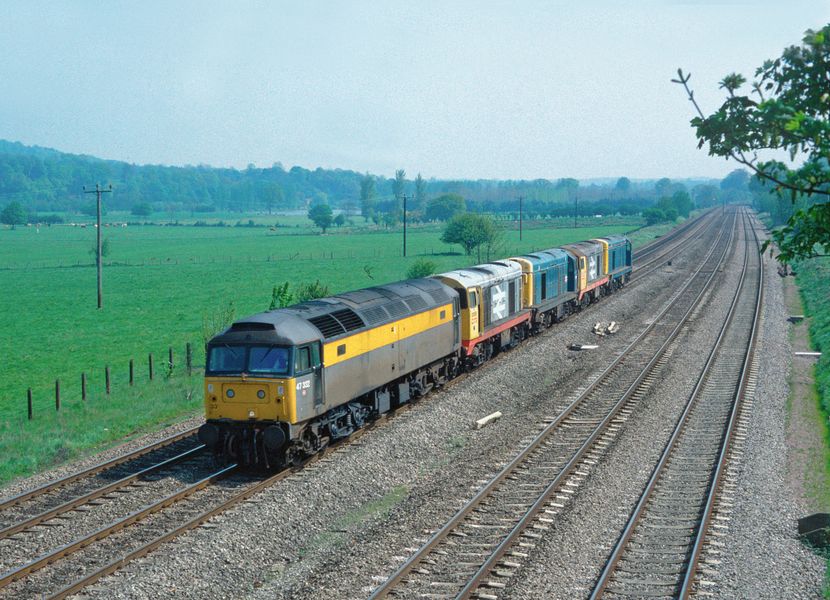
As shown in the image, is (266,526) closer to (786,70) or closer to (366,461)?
(366,461)

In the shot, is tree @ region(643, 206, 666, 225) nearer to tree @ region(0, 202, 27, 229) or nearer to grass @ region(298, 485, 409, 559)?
tree @ region(0, 202, 27, 229)

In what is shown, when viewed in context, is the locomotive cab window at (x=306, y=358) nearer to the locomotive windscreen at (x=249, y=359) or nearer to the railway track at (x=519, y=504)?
the locomotive windscreen at (x=249, y=359)

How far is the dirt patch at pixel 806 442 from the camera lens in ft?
60.9

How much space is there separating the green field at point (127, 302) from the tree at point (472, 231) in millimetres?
2639

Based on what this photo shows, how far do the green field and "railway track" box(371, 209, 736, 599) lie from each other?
38.0 feet

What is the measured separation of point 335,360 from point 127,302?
161 ft

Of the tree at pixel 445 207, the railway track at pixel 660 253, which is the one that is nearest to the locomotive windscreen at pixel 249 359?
the railway track at pixel 660 253

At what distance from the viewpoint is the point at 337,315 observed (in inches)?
856

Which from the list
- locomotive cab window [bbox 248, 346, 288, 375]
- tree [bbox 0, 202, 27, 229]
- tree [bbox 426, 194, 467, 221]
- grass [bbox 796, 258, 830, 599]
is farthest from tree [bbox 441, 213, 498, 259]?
tree [bbox 0, 202, 27, 229]

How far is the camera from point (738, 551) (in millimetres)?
15094

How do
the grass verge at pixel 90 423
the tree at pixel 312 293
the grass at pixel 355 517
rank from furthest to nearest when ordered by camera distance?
the tree at pixel 312 293
the grass verge at pixel 90 423
the grass at pixel 355 517

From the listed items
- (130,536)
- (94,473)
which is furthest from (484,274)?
(130,536)

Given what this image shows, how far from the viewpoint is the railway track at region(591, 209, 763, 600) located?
1400 cm

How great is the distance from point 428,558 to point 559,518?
325 cm
